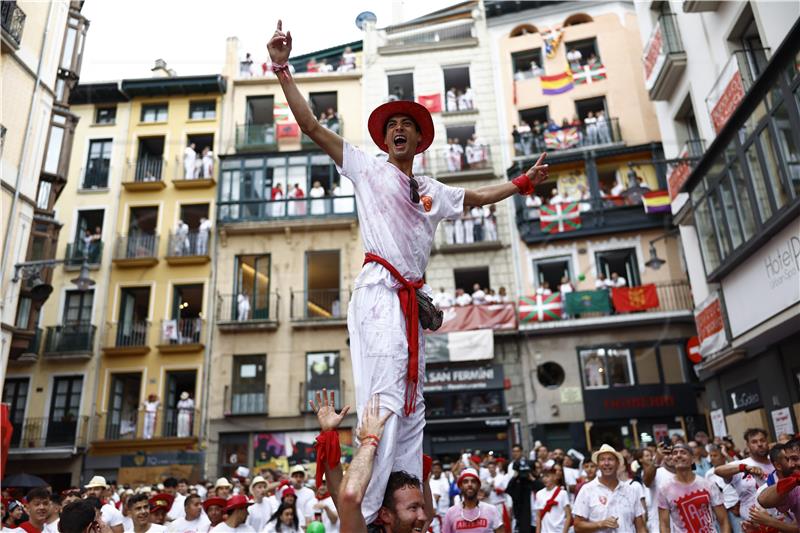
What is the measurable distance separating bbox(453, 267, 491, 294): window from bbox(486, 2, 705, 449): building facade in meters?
1.91

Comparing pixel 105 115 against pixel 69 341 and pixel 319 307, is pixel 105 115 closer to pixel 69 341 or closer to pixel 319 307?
pixel 69 341

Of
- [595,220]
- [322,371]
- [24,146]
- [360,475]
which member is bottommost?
[360,475]

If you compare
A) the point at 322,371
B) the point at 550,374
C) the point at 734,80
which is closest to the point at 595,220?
the point at 550,374

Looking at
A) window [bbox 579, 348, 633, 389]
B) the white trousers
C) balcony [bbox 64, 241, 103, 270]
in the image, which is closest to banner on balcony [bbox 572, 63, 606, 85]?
window [bbox 579, 348, 633, 389]

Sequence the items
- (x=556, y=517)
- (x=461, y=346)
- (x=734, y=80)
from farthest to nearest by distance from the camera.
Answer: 1. (x=461, y=346)
2. (x=734, y=80)
3. (x=556, y=517)

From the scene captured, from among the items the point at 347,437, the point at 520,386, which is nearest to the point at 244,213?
the point at 347,437

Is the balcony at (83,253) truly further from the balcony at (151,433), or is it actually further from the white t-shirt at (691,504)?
the white t-shirt at (691,504)

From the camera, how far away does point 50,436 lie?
25.7 meters

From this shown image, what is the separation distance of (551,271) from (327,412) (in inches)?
976

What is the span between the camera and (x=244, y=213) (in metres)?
28.5

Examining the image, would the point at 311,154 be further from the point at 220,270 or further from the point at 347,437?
the point at 347,437

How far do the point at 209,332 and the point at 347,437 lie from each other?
7.35 m

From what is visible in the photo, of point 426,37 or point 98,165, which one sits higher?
point 426,37

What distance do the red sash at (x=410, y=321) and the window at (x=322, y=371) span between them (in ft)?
74.4
